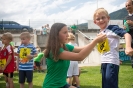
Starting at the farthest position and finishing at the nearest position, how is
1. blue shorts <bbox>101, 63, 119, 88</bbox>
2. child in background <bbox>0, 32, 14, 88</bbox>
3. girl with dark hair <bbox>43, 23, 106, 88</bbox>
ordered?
child in background <bbox>0, 32, 14, 88</bbox>, blue shorts <bbox>101, 63, 119, 88</bbox>, girl with dark hair <bbox>43, 23, 106, 88</bbox>

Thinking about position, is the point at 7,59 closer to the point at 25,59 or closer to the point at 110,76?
the point at 25,59

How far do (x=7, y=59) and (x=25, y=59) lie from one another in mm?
658

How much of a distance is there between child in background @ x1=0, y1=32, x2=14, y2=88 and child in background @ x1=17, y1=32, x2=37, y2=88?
1.20 feet

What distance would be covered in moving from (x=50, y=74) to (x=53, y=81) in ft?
0.34

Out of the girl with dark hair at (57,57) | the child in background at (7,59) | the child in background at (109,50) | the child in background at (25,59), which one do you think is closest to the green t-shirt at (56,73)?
the girl with dark hair at (57,57)

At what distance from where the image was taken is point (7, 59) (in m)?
5.53

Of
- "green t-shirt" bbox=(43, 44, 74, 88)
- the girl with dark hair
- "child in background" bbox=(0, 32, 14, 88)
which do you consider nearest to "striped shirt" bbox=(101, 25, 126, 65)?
the girl with dark hair

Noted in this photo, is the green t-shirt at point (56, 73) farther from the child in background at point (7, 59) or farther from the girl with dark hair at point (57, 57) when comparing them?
the child in background at point (7, 59)

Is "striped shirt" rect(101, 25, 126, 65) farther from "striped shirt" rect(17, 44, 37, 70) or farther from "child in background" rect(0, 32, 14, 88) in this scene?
"child in background" rect(0, 32, 14, 88)

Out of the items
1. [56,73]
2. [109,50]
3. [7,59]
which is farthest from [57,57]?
[7,59]

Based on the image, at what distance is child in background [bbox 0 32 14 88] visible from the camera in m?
5.49

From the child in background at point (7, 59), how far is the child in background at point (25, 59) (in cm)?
37

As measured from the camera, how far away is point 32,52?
531cm

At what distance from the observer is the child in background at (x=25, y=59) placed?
16.9 ft
